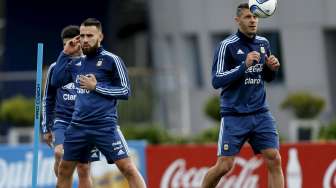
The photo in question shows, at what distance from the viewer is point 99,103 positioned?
12625 mm

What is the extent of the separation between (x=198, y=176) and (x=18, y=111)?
19.0 metres

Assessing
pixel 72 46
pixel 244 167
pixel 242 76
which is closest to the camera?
pixel 242 76

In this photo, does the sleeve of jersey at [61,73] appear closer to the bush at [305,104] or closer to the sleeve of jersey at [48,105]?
the sleeve of jersey at [48,105]

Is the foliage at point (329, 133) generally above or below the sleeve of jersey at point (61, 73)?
below

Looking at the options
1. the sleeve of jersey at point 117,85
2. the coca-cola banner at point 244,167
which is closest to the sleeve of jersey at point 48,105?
the sleeve of jersey at point 117,85

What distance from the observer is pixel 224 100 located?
43.1ft

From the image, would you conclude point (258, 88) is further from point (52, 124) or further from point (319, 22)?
point (319, 22)

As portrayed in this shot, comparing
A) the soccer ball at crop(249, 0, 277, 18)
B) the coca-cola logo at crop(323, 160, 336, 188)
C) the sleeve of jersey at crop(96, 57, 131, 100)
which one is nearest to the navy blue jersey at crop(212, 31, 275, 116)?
the soccer ball at crop(249, 0, 277, 18)

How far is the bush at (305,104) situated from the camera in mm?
34312

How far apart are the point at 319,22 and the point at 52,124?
69.8 feet

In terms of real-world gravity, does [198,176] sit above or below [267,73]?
below

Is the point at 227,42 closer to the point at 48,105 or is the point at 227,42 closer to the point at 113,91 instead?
the point at 113,91

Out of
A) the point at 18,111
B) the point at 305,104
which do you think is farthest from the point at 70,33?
the point at 18,111

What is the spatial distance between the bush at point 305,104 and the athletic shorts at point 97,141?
22064mm
